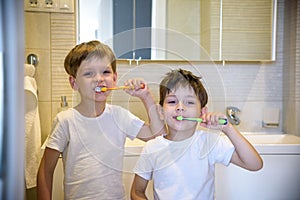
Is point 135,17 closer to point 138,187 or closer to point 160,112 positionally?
point 160,112

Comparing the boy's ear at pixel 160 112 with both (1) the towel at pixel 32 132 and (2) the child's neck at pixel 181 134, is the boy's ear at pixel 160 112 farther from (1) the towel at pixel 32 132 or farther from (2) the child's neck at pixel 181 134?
(1) the towel at pixel 32 132

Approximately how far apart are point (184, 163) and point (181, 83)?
0.19 metres

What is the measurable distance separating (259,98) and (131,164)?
870 mm

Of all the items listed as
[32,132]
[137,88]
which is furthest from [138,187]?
[32,132]

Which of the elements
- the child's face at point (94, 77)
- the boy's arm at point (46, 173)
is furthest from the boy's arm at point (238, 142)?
the boy's arm at point (46, 173)

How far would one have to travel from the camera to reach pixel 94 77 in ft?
2.55

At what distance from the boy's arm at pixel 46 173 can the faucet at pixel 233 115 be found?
80cm

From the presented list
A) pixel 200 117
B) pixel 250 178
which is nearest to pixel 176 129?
pixel 200 117

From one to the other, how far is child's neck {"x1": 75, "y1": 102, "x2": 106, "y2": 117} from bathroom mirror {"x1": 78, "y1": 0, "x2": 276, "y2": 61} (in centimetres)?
38

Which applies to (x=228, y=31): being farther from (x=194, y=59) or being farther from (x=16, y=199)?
(x=16, y=199)

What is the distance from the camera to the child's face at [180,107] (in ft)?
2.51

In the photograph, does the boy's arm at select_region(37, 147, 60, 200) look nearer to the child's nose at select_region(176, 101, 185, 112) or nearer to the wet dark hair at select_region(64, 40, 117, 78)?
the wet dark hair at select_region(64, 40, 117, 78)

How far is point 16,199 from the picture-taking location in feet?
0.95

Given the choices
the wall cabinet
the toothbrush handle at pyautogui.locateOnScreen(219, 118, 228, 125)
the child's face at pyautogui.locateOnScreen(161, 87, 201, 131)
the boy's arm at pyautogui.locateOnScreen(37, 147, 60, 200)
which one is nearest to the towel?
the boy's arm at pyautogui.locateOnScreen(37, 147, 60, 200)
